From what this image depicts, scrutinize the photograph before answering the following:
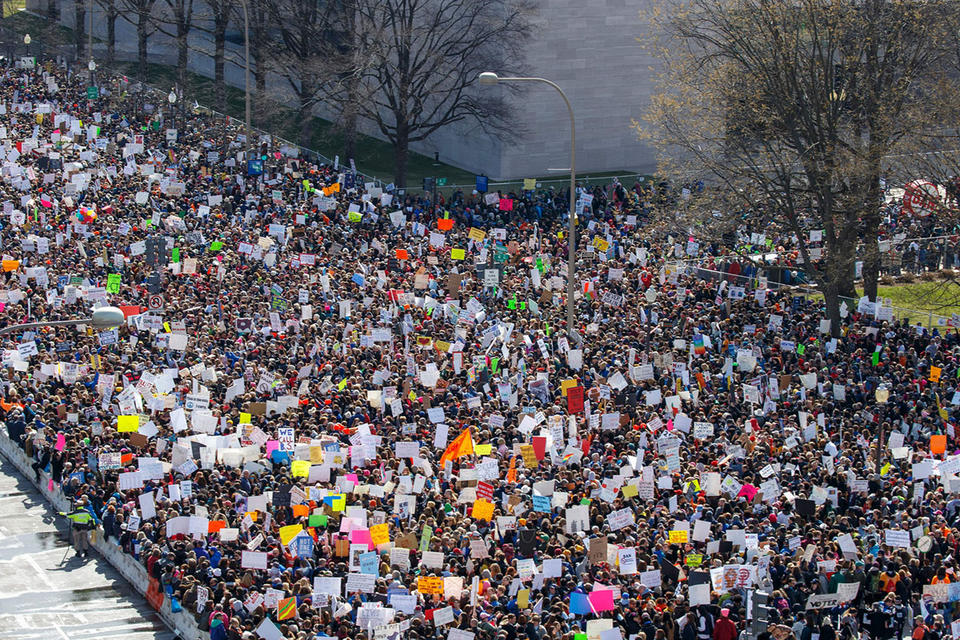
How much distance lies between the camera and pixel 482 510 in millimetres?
21297

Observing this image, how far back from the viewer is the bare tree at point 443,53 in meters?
50.0

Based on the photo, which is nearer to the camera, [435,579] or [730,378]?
[435,579]

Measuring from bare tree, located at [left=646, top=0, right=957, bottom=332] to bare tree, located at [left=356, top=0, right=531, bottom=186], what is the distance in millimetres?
13738

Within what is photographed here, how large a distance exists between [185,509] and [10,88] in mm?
35670

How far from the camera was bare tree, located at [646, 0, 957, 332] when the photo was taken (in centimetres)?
3528

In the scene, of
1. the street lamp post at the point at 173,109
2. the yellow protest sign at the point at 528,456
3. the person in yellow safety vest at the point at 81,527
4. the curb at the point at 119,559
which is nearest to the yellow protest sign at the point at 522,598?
the curb at the point at 119,559

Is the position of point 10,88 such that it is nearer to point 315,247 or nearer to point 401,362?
point 315,247

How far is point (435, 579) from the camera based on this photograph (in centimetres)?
1912

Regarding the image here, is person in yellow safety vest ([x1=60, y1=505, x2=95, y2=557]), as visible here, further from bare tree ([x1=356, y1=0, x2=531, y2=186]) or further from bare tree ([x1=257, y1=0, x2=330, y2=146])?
bare tree ([x1=257, y1=0, x2=330, y2=146])

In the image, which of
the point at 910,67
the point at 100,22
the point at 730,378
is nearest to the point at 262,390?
the point at 730,378

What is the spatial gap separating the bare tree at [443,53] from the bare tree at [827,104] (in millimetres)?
13738

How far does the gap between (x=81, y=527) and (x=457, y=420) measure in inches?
259

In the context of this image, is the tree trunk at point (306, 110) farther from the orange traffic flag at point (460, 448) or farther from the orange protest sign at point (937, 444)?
the orange protest sign at point (937, 444)

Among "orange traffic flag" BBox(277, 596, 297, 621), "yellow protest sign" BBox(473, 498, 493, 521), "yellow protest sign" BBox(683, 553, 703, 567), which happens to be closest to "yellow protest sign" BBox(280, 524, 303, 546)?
"orange traffic flag" BBox(277, 596, 297, 621)
